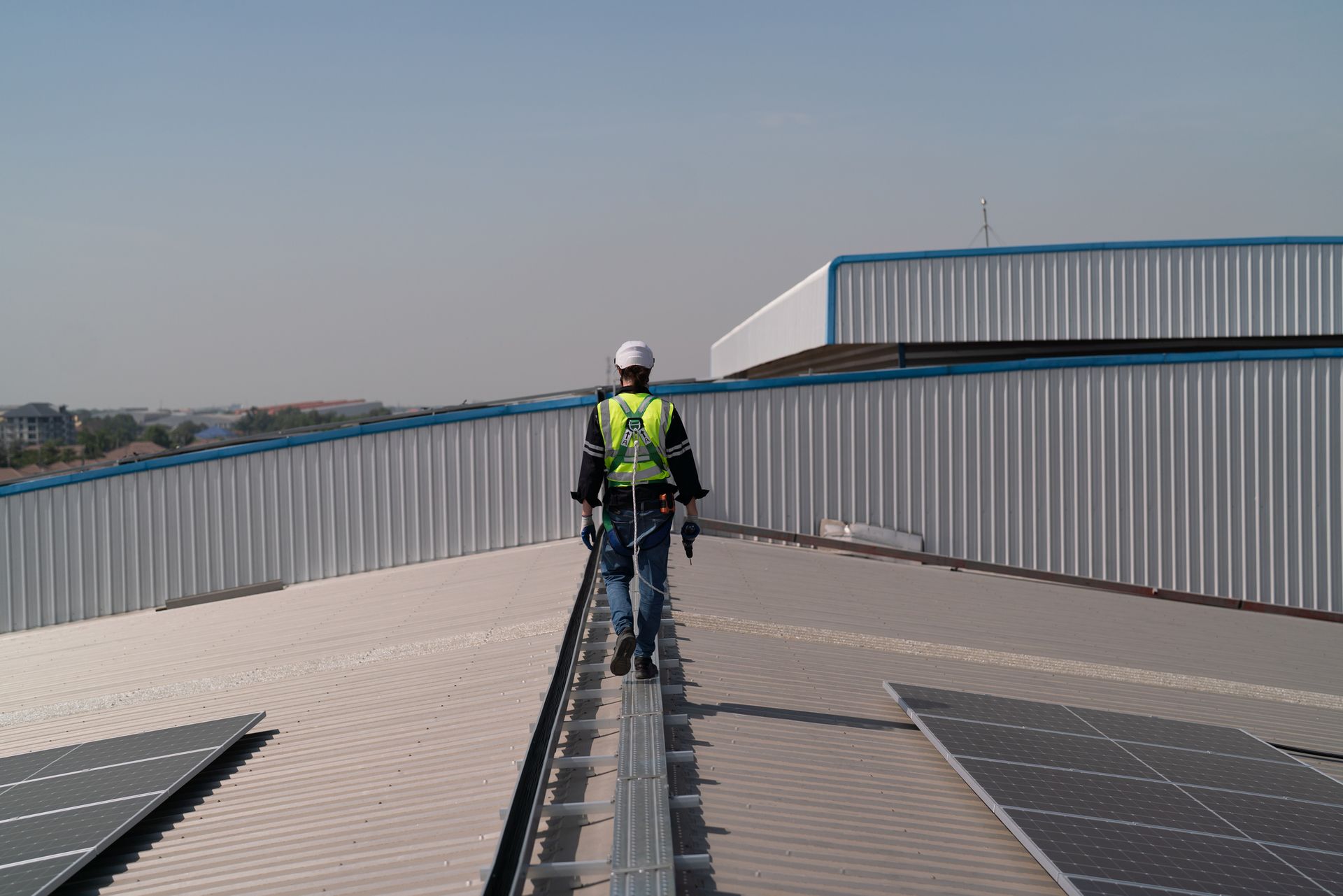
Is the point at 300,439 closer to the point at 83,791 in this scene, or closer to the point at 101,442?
the point at 83,791

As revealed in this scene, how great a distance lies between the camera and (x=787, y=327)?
2369cm

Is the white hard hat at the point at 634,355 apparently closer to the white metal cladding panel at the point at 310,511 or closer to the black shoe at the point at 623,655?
the black shoe at the point at 623,655

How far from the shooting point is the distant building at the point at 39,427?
298 feet

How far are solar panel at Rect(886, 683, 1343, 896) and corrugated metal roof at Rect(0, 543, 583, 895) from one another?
235 centimetres

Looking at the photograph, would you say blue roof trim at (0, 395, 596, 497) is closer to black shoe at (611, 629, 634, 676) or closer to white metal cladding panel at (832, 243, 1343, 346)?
white metal cladding panel at (832, 243, 1343, 346)

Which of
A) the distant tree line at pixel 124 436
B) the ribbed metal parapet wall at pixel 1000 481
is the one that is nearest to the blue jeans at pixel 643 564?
the ribbed metal parapet wall at pixel 1000 481

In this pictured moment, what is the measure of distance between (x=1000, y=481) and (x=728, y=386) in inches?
188

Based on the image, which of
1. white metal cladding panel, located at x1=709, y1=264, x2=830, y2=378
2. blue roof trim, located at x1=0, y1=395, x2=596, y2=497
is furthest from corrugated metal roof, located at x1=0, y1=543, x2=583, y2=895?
white metal cladding panel, located at x1=709, y1=264, x2=830, y2=378

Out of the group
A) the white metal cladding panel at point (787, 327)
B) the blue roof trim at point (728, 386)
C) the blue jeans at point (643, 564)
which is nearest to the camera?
the blue jeans at point (643, 564)

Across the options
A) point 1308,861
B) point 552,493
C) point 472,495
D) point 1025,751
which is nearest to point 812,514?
point 552,493

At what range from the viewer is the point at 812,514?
16.9 meters

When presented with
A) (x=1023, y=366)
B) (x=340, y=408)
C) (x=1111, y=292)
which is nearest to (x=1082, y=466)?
(x=1023, y=366)

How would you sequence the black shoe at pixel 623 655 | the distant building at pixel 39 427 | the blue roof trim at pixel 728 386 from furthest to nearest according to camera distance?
1. the distant building at pixel 39 427
2. the blue roof trim at pixel 728 386
3. the black shoe at pixel 623 655

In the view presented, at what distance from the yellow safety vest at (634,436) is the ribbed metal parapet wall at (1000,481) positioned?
428 inches
